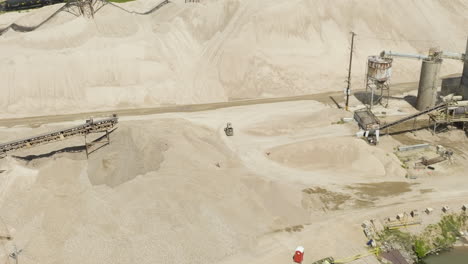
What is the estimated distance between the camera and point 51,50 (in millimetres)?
54062

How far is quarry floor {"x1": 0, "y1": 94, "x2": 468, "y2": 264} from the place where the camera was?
25.0 m

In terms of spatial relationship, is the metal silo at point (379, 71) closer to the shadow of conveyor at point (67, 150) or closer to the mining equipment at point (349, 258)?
the mining equipment at point (349, 258)

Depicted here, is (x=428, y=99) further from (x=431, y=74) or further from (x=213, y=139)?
(x=213, y=139)

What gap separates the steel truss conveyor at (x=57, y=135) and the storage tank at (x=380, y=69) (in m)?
28.4

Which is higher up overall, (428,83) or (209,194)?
(428,83)

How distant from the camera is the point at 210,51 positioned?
5600 cm

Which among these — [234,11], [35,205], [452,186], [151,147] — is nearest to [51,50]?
[234,11]

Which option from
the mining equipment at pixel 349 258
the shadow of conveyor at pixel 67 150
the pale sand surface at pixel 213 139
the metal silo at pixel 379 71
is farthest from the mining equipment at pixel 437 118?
the shadow of conveyor at pixel 67 150

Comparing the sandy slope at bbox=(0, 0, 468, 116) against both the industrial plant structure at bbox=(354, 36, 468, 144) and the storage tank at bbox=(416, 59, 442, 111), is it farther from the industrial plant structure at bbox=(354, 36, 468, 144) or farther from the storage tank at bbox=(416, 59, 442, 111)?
the storage tank at bbox=(416, 59, 442, 111)

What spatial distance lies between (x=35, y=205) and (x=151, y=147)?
9824 millimetres

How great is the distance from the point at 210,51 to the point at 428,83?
1115 inches

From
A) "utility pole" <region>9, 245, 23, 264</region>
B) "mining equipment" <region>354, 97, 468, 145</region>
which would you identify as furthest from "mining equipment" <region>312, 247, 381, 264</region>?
"utility pole" <region>9, 245, 23, 264</region>

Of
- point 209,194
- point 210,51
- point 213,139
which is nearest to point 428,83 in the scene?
point 213,139

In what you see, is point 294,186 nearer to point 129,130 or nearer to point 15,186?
point 129,130
